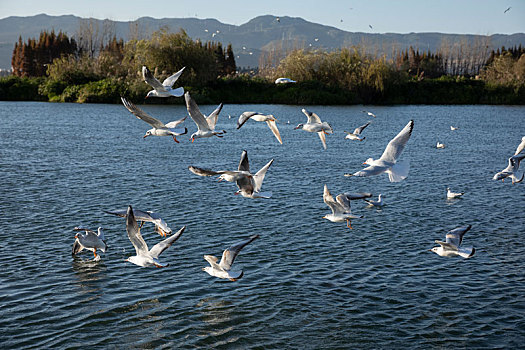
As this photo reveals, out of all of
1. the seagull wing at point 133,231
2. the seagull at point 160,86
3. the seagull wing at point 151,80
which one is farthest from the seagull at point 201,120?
the seagull wing at point 133,231

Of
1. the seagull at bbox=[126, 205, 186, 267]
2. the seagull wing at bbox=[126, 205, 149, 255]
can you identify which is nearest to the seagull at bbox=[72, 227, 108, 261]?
the seagull at bbox=[126, 205, 186, 267]

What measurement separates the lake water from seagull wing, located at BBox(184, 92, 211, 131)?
3690 millimetres

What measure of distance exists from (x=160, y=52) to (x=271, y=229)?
58600 millimetres

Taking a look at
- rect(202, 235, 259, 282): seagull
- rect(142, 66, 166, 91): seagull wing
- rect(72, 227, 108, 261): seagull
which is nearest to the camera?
rect(202, 235, 259, 282): seagull

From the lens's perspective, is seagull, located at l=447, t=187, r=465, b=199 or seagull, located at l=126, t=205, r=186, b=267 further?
seagull, located at l=447, t=187, r=465, b=199

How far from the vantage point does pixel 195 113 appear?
11008 mm

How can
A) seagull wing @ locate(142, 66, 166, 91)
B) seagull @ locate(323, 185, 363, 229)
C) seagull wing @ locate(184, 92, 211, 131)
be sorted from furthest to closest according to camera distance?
seagull @ locate(323, 185, 363, 229) < seagull wing @ locate(184, 92, 211, 131) < seagull wing @ locate(142, 66, 166, 91)

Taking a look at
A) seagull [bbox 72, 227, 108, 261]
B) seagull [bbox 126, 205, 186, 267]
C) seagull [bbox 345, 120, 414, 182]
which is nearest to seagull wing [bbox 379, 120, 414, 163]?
seagull [bbox 345, 120, 414, 182]

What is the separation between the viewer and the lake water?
10.7m

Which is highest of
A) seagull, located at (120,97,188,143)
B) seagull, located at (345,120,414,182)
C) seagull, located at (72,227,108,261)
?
seagull, located at (120,97,188,143)

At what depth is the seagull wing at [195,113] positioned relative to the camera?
35.4ft

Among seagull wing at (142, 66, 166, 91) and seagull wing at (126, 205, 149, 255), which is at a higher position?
seagull wing at (142, 66, 166, 91)

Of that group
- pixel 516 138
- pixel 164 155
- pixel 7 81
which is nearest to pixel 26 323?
pixel 164 155

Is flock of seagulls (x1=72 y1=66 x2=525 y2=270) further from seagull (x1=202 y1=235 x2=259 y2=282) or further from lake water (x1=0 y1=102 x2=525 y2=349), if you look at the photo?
lake water (x1=0 y1=102 x2=525 y2=349)
